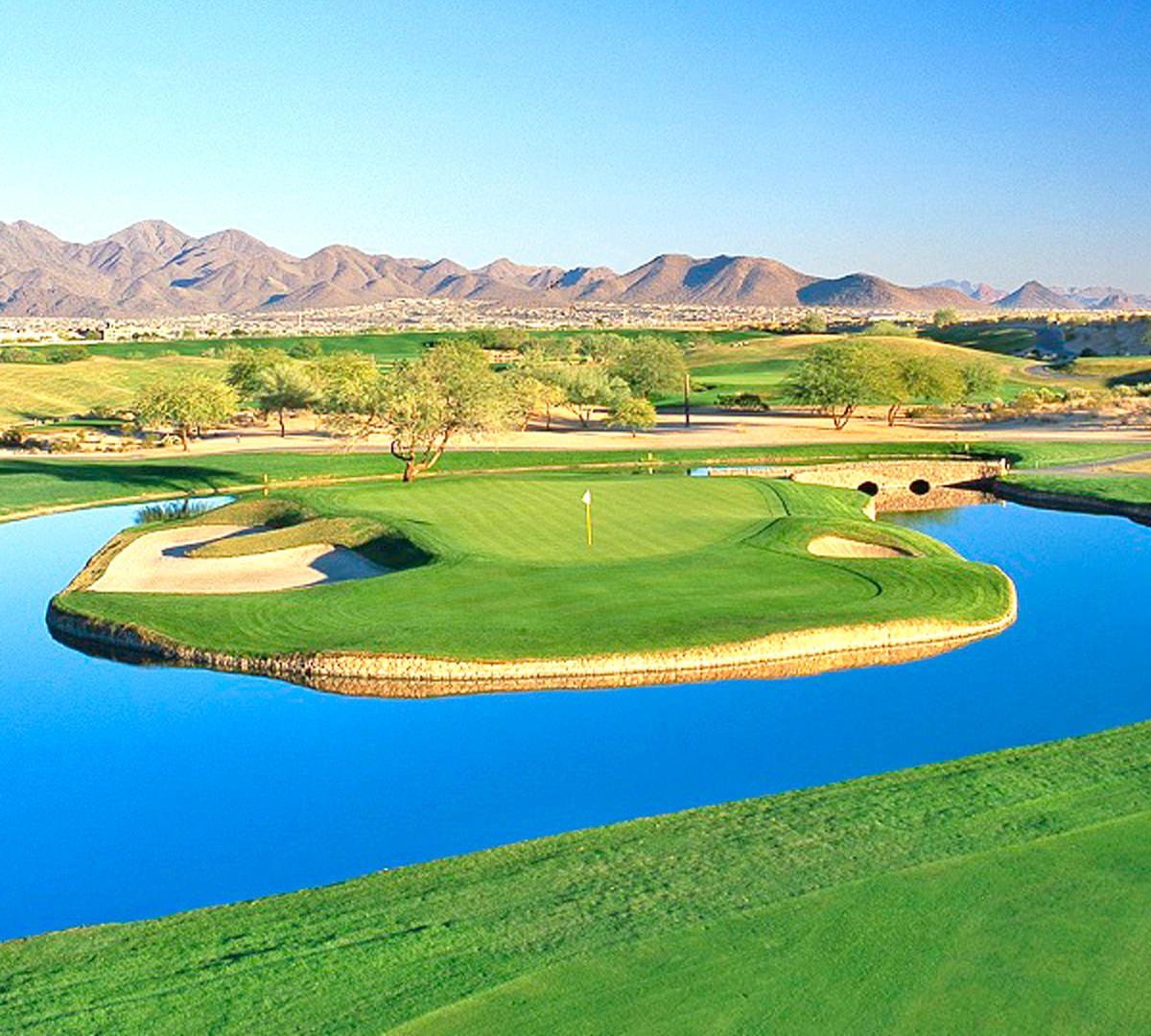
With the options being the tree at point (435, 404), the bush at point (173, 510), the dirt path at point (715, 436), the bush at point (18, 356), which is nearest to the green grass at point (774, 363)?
the dirt path at point (715, 436)

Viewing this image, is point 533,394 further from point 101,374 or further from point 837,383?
point 101,374

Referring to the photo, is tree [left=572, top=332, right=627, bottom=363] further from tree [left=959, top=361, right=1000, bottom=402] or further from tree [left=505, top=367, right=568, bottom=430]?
tree [left=959, top=361, right=1000, bottom=402]

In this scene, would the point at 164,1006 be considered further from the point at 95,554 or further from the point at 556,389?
the point at 556,389

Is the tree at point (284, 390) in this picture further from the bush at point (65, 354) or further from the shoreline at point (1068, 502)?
the shoreline at point (1068, 502)

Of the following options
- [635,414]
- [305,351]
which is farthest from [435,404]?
[305,351]

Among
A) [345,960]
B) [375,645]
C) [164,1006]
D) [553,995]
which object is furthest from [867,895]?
[375,645]

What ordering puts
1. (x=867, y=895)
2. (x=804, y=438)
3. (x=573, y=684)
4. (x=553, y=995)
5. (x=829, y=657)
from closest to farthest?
1. (x=553, y=995)
2. (x=867, y=895)
3. (x=573, y=684)
4. (x=829, y=657)
5. (x=804, y=438)
